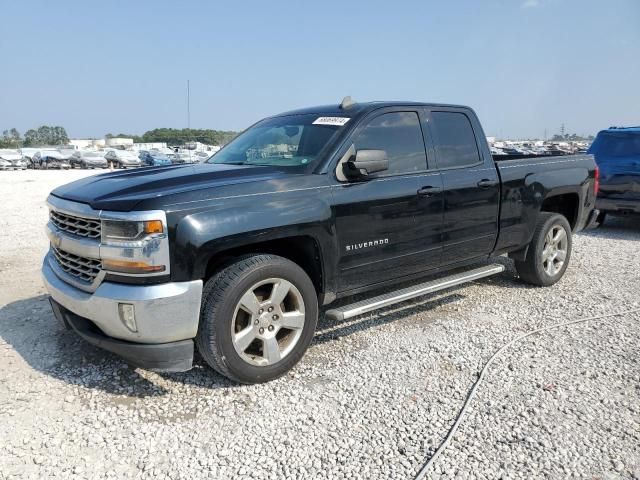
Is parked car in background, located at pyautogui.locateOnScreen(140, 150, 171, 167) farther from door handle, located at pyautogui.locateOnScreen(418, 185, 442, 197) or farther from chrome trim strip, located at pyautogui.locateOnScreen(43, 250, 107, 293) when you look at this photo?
door handle, located at pyautogui.locateOnScreen(418, 185, 442, 197)

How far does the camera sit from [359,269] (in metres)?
3.77

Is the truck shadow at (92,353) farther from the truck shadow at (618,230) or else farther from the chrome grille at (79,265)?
the truck shadow at (618,230)

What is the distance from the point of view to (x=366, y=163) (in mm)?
3545

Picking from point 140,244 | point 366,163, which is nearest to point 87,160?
point 366,163

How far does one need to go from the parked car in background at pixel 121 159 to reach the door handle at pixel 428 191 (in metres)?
38.2

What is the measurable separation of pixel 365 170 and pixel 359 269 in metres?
0.75

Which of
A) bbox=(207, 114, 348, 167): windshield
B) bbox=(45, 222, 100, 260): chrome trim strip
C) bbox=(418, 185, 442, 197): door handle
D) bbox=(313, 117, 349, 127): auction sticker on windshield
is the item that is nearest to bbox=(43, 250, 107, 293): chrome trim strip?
bbox=(45, 222, 100, 260): chrome trim strip

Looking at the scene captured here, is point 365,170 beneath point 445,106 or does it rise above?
beneath

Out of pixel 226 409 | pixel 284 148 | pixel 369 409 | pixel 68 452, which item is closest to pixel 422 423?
pixel 369 409

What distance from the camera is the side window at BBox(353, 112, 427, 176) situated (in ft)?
12.9

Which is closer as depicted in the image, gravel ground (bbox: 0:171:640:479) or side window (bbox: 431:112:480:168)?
gravel ground (bbox: 0:171:640:479)

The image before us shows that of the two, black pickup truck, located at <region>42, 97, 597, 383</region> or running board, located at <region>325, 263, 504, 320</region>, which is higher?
black pickup truck, located at <region>42, 97, 597, 383</region>

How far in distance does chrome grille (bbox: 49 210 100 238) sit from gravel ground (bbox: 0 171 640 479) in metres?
1.01

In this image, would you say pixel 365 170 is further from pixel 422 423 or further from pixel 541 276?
pixel 541 276
